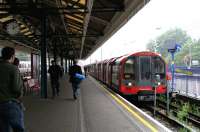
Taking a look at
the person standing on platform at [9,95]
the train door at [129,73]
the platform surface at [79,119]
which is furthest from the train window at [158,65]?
the person standing on platform at [9,95]

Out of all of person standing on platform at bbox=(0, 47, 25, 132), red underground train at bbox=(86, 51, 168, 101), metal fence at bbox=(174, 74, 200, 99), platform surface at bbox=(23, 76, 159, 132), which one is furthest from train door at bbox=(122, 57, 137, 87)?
person standing on platform at bbox=(0, 47, 25, 132)

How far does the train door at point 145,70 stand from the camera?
15405 millimetres

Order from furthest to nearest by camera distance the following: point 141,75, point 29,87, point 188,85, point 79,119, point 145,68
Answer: point 188,85 → point 29,87 → point 145,68 → point 141,75 → point 79,119

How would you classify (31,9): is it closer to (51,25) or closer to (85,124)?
(85,124)

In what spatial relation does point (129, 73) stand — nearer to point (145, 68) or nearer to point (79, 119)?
point (145, 68)

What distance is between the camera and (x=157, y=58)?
51.2ft

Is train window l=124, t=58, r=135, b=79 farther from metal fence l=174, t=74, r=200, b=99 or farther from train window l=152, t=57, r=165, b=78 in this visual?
metal fence l=174, t=74, r=200, b=99

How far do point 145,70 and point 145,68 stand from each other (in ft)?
0.30

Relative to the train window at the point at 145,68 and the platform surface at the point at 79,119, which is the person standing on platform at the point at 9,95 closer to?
the platform surface at the point at 79,119

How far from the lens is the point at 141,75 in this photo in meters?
15.4

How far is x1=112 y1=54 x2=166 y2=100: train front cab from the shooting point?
15.3 metres

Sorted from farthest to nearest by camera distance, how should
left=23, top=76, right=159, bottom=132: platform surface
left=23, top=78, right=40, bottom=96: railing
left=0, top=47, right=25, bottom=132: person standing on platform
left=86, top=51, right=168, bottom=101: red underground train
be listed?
left=23, top=78, right=40, bottom=96: railing, left=86, top=51, right=168, bottom=101: red underground train, left=23, top=76, right=159, bottom=132: platform surface, left=0, top=47, right=25, bottom=132: person standing on platform

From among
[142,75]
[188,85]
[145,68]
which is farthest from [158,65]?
[188,85]

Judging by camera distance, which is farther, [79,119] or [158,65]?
[158,65]
